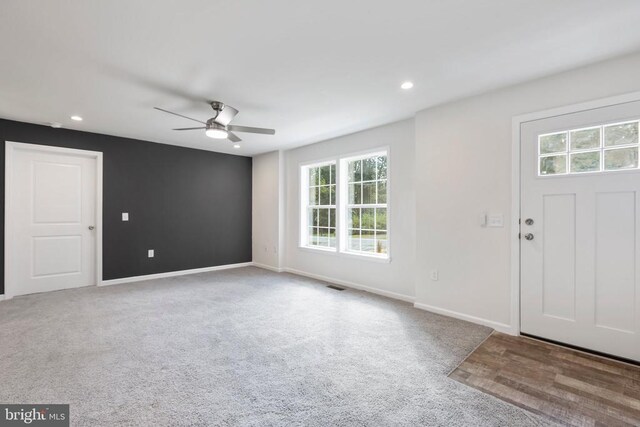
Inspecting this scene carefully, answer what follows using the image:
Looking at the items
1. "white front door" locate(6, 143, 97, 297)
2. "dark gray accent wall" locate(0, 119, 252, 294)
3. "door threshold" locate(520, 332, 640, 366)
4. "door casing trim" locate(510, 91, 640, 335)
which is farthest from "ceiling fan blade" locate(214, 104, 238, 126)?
"door threshold" locate(520, 332, 640, 366)

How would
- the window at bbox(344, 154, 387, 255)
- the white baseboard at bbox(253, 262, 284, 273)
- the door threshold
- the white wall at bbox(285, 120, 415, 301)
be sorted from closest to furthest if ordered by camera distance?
the door threshold, the white wall at bbox(285, 120, 415, 301), the window at bbox(344, 154, 387, 255), the white baseboard at bbox(253, 262, 284, 273)

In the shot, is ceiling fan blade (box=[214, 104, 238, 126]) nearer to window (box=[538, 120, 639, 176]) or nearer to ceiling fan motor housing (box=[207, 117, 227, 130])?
ceiling fan motor housing (box=[207, 117, 227, 130])

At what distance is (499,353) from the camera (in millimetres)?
2506

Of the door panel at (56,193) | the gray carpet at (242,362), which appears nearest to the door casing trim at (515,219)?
the gray carpet at (242,362)

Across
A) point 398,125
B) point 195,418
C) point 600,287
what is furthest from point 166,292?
point 600,287

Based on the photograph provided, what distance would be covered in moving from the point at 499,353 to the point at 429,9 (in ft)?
8.74

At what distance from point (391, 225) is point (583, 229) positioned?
6.74 ft

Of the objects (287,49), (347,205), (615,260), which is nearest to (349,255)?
(347,205)

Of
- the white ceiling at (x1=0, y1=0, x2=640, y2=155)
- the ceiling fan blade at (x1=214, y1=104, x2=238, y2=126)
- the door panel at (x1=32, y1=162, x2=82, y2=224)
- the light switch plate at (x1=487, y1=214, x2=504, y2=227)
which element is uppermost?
the white ceiling at (x1=0, y1=0, x2=640, y2=155)

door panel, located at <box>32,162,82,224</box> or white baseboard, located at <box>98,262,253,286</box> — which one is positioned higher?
door panel, located at <box>32,162,82,224</box>

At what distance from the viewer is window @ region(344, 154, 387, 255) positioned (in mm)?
4406

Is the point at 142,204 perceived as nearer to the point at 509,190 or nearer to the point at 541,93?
the point at 509,190

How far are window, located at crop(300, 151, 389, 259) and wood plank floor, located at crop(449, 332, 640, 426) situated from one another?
2003mm

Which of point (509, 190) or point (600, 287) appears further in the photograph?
point (509, 190)
